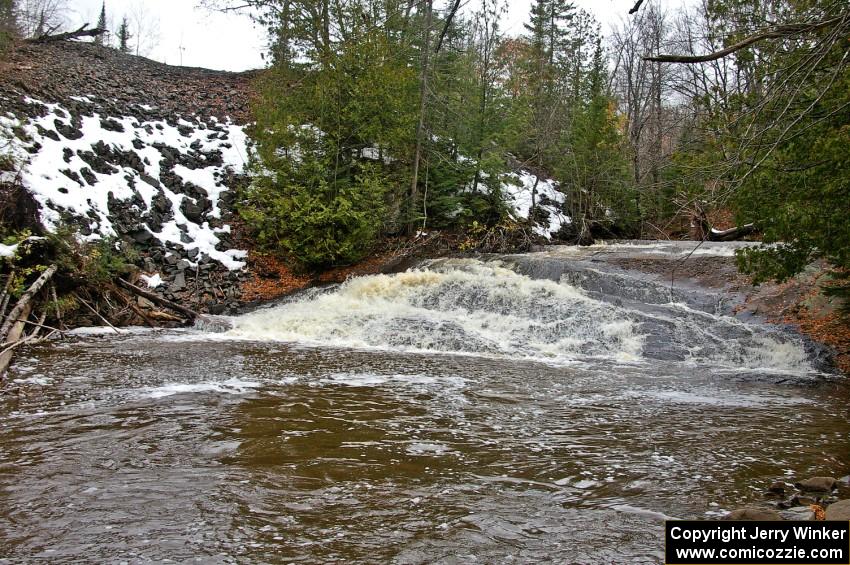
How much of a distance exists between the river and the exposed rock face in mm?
3442

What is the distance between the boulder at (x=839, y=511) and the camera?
2928 millimetres

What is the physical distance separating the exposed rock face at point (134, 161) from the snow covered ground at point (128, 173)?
29mm

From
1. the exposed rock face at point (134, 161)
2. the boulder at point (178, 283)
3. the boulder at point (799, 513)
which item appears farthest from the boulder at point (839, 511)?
the boulder at point (178, 283)

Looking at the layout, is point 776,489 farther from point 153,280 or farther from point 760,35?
point 153,280

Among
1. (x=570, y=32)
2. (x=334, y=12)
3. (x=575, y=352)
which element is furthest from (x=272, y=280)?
(x=570, y=32)

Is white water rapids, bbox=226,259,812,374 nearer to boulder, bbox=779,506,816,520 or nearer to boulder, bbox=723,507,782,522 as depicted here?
boulder, bbox=779,506,816,520

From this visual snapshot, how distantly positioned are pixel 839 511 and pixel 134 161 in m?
16.4

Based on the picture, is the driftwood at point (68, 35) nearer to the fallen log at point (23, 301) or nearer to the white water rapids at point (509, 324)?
the fallen log at point (23, 301)

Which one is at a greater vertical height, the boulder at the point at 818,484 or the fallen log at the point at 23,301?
the fallen log at the point at 23,301

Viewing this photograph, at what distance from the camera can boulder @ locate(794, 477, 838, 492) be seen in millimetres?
3703

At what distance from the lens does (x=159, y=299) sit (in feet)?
37.3

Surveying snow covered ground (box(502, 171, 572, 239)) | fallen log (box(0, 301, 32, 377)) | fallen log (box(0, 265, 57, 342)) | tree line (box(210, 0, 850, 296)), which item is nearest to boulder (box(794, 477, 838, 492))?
tree line (box(210, 0, 850, 296))

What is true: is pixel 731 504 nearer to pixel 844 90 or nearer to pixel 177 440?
pixel 177 440

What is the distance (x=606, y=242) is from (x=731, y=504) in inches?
693
